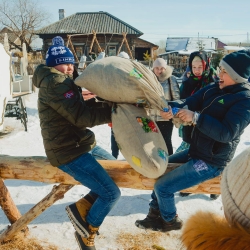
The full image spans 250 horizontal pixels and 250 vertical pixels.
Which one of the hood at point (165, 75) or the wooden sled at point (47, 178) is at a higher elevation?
the hood at point (165, 75)

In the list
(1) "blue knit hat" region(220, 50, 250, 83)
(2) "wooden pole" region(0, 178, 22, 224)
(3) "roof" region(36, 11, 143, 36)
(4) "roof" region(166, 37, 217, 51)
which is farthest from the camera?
(4) "roof" region(166, 37, 217, 51)

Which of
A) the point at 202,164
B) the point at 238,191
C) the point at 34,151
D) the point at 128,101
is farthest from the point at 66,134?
the point at 34,151

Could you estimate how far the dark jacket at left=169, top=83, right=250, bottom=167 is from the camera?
2.05 meters

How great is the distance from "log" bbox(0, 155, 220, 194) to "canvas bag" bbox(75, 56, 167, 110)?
2.29ft

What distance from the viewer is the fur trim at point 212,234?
922mm

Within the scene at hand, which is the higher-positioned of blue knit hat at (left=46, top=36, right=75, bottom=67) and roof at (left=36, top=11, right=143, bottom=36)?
roof at (left=36, top=11, right=143, bottom=36)

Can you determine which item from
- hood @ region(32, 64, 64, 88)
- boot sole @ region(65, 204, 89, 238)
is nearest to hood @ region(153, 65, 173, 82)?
hood @ region(32, 64, 64, 88)

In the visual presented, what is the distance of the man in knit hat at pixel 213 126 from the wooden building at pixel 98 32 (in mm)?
23195

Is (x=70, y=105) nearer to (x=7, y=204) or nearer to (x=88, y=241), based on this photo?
(x=88, y=241)

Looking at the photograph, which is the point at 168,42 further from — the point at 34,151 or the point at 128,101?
the point at 128,101

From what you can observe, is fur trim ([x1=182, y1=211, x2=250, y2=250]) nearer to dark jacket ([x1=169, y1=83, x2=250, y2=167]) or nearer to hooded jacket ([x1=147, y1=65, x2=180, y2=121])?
dark jacket ([x1=169, y1=83, x2=250, y2=167])

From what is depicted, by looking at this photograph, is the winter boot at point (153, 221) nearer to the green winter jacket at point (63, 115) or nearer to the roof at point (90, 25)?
the green winter jacket at point (63, 115)

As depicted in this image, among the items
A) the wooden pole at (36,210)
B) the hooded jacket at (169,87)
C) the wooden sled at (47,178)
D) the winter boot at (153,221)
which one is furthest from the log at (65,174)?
the hooded jacket at (169,87)

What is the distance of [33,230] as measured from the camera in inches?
134
